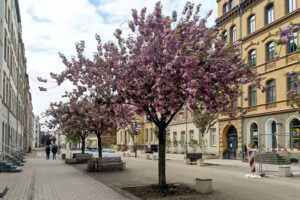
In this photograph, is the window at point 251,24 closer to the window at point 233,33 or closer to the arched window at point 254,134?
the window at point 233,33

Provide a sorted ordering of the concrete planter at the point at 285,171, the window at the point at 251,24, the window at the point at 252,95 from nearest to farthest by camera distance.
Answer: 1. the concrete planter at the point at 285,171
2. the window at the point at 252,95
3. the window at the point at 251,24

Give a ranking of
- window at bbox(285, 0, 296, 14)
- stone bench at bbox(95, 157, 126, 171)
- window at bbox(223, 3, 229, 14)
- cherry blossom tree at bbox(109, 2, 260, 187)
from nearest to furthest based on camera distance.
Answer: cherry blossom tree at bbox(109, 2, 260, 187) < stone bench at bbox(95, 157, 126, 171) < window at bbox(285, 0, 296, 14) < window at bbox(223, 3, 229, 14)

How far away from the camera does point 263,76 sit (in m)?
33.3

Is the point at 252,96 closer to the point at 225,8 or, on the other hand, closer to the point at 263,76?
the point at 263,76

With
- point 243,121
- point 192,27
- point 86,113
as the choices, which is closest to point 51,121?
point 86,113

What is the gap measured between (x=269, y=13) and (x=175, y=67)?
2516cm

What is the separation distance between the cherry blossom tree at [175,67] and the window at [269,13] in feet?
74.2

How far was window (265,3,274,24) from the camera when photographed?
33.7 meters

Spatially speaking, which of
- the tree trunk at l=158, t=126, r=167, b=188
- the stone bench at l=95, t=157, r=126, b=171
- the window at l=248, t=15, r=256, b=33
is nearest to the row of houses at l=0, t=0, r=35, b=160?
the stone bench at l=95, t=157, r=126, b=171

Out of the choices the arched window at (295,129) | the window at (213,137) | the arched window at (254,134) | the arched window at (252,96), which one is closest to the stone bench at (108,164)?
the arched window at (295,129)

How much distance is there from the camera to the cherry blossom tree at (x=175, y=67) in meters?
11.7

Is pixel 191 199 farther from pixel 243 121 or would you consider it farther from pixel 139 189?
pixel 243 121

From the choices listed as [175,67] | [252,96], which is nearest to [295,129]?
[252,96]

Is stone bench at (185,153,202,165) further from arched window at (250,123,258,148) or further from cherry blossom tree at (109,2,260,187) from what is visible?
cherry blossom tree at (109,2,260,187)
